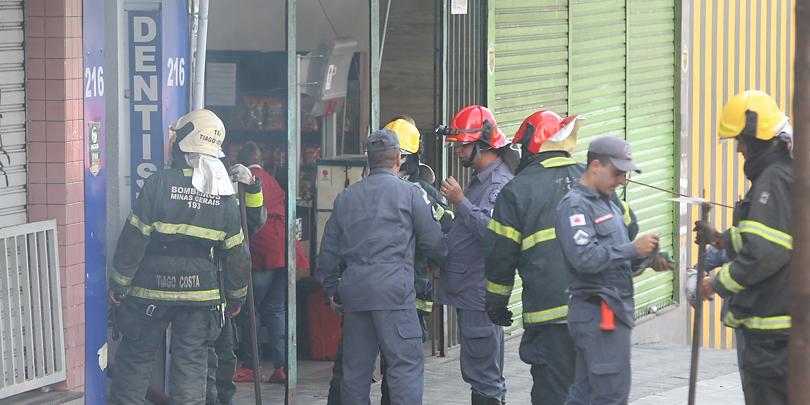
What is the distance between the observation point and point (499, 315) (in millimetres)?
8094

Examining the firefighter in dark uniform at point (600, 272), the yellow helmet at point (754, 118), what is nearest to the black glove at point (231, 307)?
the firefighter in dark uniform at point (600, 272)

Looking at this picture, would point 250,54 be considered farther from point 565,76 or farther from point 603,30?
point 603,30

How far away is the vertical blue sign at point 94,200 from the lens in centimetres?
827

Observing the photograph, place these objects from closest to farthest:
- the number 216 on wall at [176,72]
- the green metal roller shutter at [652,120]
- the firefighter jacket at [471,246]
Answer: the firefighter jacket at [471,246]
the number 216 on wall at [176,72]
the green metal roller shutter at [652,120]

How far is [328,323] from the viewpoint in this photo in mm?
11086

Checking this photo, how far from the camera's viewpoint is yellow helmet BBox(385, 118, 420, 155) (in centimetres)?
904

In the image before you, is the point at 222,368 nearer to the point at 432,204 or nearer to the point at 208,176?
the point at 208,176

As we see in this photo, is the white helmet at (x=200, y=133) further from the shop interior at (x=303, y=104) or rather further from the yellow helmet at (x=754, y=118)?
the yellow helmet at (x=754, y=118)

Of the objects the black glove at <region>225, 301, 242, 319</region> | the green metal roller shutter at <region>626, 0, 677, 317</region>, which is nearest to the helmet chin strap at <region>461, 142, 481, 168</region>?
the black glove at <region>225, 301, 242, 319</region>

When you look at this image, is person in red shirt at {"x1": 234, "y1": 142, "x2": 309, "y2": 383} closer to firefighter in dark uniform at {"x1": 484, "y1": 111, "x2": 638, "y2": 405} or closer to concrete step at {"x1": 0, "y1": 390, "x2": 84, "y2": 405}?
concrete step at {"x1": 0, "y1": 390, "x2": 84, "y2": 405}

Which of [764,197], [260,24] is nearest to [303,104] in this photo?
[260,24]

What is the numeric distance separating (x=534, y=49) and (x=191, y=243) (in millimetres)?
5255

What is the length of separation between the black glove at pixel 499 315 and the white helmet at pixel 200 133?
6.05ft

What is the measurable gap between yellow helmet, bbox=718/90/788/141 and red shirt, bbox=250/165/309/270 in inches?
154
